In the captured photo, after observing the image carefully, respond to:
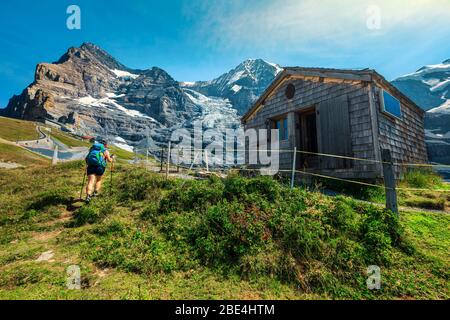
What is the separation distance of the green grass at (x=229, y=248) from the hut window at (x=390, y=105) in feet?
19.7

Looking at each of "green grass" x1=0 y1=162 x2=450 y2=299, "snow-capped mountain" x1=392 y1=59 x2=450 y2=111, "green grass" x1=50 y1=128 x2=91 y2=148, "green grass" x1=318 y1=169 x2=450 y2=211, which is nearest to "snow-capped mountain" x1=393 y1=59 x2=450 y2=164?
"snow-capped mountain" x1=392 y1=59 x2=450 y2=111

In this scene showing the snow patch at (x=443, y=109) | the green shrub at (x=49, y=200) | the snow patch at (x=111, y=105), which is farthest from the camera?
the snow patch at (x=111, y=105)

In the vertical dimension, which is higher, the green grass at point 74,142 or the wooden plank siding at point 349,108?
the green grass at point 74,142

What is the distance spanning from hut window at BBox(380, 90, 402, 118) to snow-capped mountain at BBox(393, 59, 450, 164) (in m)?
63.6

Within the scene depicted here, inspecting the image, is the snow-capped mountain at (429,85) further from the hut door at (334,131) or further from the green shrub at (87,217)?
the green shrub at (87,217)

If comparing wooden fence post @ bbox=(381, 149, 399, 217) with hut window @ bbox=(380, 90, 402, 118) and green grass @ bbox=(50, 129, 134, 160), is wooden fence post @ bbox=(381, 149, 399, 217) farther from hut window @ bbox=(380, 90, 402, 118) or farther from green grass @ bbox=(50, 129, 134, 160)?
green grass @ bbox=(50, 129, 134, 160)

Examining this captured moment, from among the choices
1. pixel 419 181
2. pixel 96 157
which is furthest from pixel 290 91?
pixel 96 157

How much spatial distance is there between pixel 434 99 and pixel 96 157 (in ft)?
484

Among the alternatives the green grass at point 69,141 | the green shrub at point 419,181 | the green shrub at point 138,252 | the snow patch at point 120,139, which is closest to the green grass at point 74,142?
the green grass at point 69,141

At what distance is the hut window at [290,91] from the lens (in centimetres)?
1366

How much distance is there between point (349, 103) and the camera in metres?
10.8

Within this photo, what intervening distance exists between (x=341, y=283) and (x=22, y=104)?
203663 mm

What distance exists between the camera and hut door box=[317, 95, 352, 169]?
35.5 feet

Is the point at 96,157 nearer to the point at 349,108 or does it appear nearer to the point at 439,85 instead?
the point at 349,108
